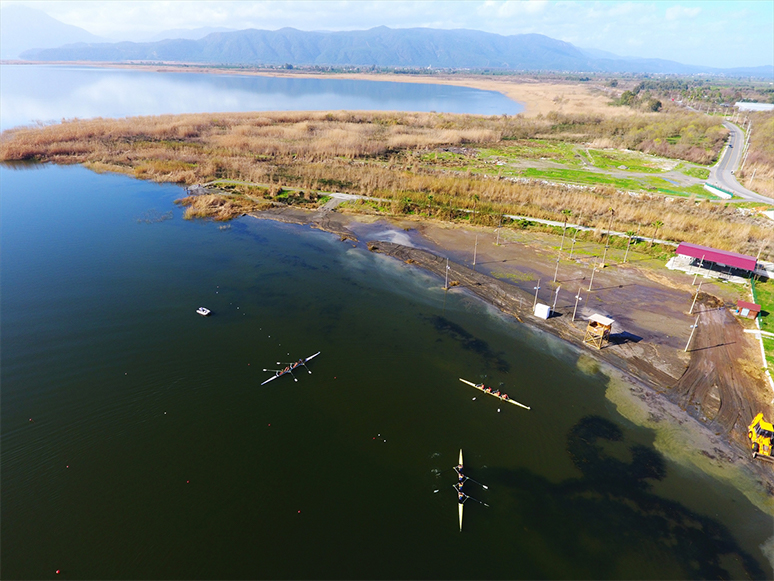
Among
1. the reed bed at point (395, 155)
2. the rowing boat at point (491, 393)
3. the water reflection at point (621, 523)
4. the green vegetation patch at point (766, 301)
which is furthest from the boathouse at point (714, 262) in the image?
the rowing boat at point (491, 393)

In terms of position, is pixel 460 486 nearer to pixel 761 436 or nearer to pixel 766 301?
pixel 761 436

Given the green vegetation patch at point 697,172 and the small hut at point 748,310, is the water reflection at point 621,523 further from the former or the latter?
the green vegetation patch at point 697,172

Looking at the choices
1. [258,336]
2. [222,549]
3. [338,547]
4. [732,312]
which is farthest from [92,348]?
[732,312]

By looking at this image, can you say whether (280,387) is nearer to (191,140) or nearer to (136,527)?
(136,527)

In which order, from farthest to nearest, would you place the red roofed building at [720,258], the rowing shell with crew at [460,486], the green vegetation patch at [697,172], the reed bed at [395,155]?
1. the green vegetation patch at [697,172]
2. the reed bed at [395,155]
3. the red roofed building at [720,258]
4. the rowing shell with crew at [460,486]

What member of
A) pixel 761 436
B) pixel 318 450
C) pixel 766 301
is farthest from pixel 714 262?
pixel 318 450

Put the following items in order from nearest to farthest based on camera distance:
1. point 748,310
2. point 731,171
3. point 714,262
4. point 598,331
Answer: point 598,331
point 748,310
point 714,262
point 731,171
